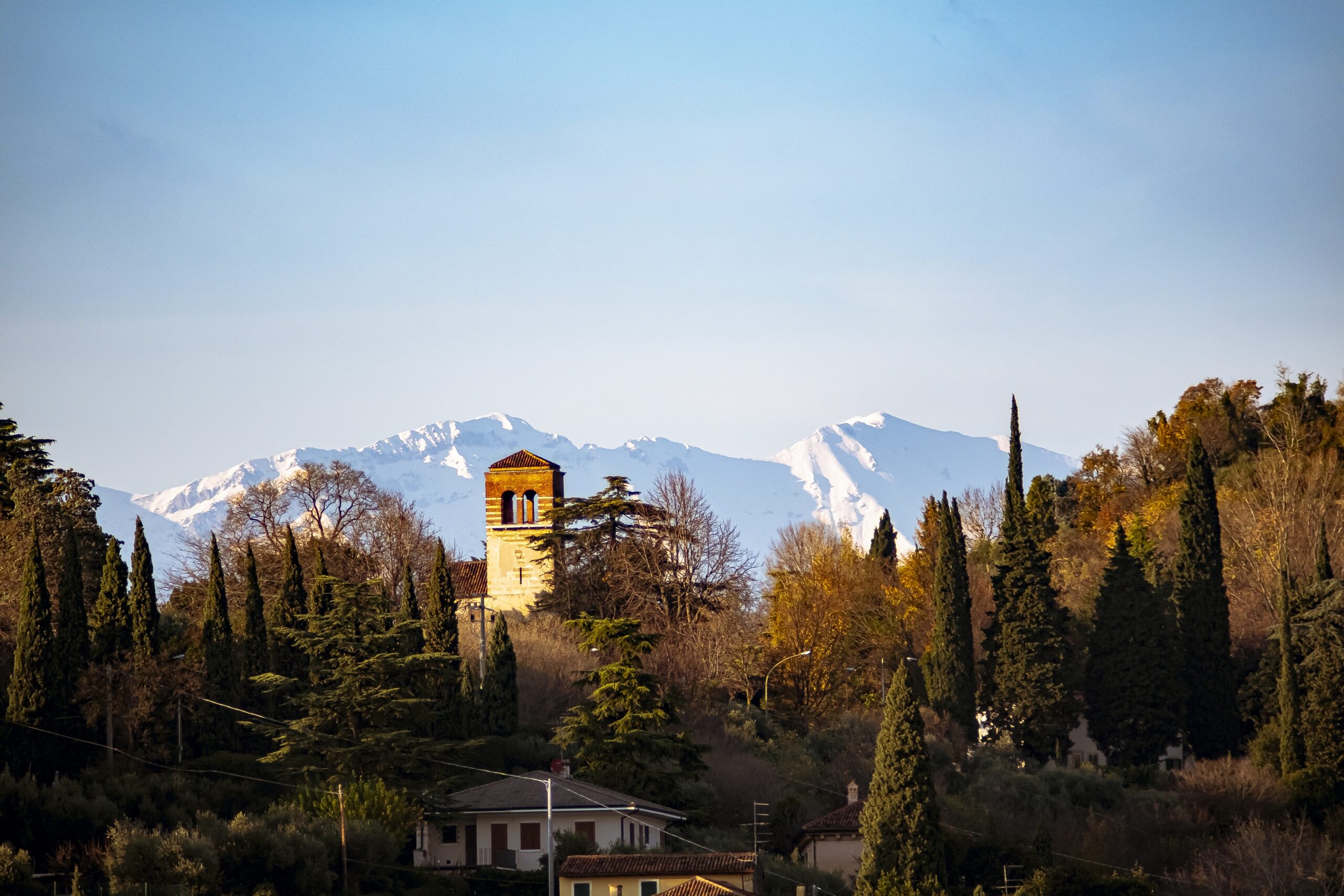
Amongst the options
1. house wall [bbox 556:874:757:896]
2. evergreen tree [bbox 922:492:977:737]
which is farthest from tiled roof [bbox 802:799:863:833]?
evergreen tree [bbox 922:492:977:737]

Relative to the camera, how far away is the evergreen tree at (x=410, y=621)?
49.3 metres

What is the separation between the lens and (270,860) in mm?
38094

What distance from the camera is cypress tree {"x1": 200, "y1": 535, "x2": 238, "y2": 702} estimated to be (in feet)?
157

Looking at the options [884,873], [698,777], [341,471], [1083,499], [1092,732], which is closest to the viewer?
[884,873]

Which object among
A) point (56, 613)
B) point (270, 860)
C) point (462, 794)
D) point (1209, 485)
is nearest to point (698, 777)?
point (462, 794)

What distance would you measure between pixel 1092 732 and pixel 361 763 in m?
27.1

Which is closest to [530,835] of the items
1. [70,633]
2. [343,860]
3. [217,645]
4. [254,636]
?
[343,860]

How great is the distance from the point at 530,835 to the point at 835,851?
878 cm

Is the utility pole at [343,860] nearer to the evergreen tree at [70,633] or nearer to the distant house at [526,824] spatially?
the distant house at [526,824]

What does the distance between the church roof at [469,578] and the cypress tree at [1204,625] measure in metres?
31.5


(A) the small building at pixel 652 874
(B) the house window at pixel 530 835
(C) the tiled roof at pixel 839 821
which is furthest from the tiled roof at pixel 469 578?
(A) the small building at pixel 652 874

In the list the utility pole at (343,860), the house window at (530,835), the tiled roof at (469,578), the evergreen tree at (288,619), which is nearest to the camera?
the utility pole at (343,860)

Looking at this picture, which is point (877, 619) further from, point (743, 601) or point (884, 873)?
point (884, 873)

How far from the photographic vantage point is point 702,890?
1494 inches
